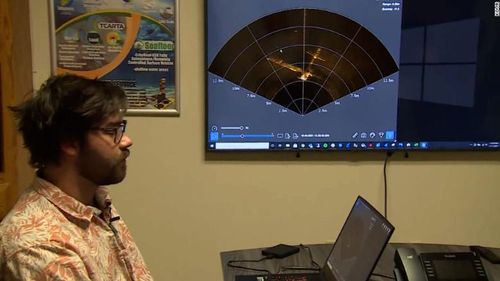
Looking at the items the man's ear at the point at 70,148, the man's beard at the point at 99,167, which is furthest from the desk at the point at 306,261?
the man's ear at the point at 70,148

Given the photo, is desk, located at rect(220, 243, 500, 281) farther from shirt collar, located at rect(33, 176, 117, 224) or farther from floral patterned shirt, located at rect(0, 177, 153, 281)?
shirt collar, located at rect(33, 176, 117, 224)

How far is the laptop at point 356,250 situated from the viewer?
151 cm

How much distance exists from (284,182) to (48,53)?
1357mm

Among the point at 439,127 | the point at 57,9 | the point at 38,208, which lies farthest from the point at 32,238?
the point at 439,127

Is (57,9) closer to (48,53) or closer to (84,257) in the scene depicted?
(48,53)

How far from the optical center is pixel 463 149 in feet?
8.80

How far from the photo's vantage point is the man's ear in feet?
4.90

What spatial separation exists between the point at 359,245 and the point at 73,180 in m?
0.92

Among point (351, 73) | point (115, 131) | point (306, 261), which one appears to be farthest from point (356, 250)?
point (351, 73)

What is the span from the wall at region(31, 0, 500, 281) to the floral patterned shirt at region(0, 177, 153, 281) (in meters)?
1.03

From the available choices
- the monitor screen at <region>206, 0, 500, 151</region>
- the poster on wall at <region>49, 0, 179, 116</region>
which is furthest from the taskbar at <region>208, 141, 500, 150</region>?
the poster on wall at <region>49, 0, 179, 116</region>

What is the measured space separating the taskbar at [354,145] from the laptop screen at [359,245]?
83cm

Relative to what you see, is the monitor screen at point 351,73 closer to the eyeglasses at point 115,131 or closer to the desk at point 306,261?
the desk at point 306,261

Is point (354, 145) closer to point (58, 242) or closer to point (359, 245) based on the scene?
point (359, 245)
